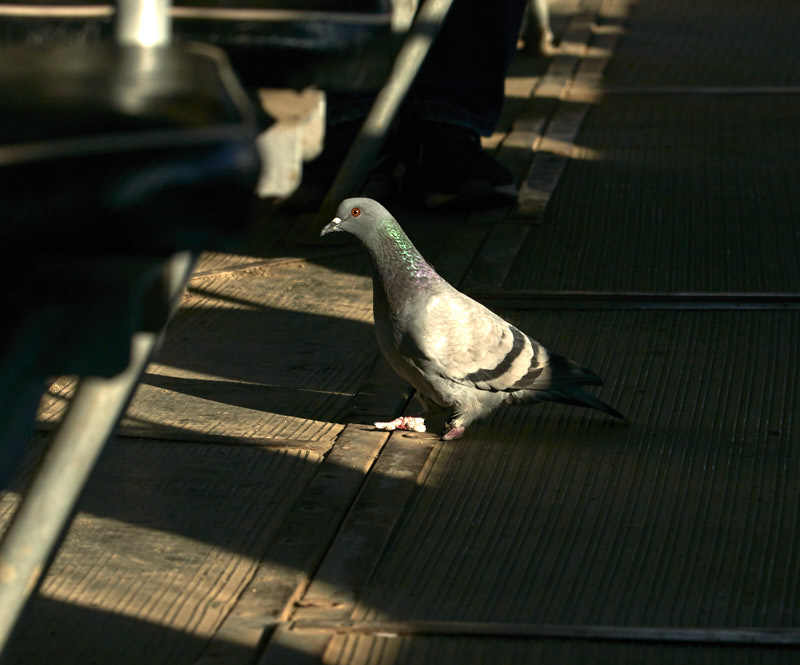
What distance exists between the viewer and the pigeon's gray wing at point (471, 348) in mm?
3619

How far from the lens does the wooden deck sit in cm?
278

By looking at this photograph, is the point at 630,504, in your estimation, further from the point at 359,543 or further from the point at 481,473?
the point at 359,543

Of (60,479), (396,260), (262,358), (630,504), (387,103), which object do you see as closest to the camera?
(60,479)

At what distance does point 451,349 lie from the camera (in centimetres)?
364

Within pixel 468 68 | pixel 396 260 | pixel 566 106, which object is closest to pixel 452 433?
pixel 396 260

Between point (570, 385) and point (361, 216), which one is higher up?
point (361, 216)

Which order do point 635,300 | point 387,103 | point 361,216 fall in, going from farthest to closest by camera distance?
point 387,103, point 635,300, point 361,216

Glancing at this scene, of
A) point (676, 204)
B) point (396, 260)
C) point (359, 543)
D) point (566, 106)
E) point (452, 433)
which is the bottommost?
point (566, 106)

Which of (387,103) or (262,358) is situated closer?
(262,358)

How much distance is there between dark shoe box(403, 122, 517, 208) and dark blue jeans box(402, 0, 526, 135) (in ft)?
0.35

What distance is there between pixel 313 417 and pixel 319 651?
1.34 metres

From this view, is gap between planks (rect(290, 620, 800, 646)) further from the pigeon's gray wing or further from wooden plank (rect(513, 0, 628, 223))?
wooden plank (rect(513, 0, 628, 223))

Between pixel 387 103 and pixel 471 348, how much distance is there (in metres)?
2.24

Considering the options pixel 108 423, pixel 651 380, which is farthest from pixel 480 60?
pixel 108 423
